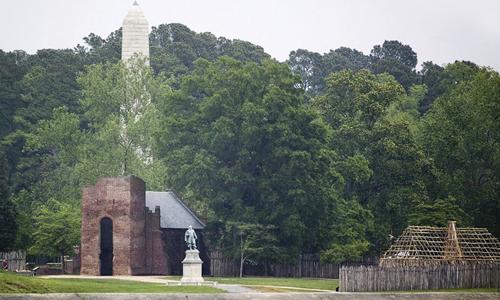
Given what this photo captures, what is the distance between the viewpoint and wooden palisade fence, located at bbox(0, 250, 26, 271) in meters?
104

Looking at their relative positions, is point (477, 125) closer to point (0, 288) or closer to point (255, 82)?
point (255, 82)

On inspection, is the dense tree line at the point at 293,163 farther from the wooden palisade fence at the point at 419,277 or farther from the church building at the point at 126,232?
the wooden palisade fence at the point at 419,277

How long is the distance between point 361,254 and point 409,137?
9692mm

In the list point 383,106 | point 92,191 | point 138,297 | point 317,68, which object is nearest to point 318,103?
point 383,106

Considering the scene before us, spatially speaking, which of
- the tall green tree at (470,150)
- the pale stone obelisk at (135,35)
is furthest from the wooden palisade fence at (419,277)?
the pale stone obelisk at (135,35)

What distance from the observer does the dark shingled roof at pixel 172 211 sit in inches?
4003

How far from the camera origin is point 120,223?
320 ft

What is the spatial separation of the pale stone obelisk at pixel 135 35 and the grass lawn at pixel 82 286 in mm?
50306

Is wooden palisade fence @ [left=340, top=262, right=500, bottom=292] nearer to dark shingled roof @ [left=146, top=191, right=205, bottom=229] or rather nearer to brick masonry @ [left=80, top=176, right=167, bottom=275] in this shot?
brick masonry @ [left=80, top=176, right=167, bottom=275]

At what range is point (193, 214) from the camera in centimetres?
10381

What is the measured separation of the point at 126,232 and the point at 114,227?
2.78ft

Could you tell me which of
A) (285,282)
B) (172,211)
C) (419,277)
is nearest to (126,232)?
(172,211)

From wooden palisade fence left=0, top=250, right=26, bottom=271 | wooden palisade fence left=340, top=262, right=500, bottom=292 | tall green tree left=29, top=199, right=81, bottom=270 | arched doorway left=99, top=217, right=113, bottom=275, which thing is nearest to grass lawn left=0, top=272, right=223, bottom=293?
wooden palisade fence left=340, top=262, right=500, bottom=292

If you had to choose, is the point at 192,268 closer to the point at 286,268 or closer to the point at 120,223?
the point at 120,223
